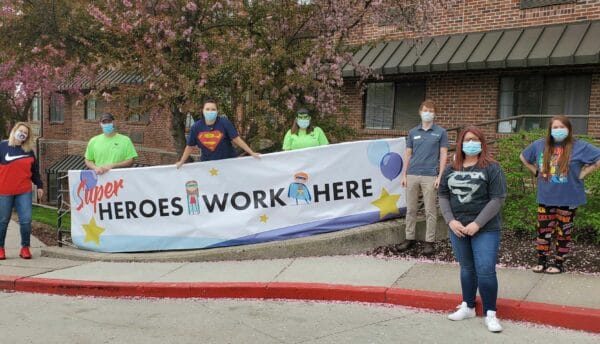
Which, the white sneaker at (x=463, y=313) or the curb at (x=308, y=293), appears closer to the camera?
the curb at (x=308, y=293)

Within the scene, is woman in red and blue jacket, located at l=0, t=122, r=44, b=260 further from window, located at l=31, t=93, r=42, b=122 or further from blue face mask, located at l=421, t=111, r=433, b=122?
window, located at l=31, t=93, r=42, b=122

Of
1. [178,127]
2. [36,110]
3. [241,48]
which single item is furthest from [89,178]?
[36,110]

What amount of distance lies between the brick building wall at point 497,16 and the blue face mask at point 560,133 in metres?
5.56

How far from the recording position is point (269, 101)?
27.6ft

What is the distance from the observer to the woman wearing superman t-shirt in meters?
6.75

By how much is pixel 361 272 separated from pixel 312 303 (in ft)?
2.70

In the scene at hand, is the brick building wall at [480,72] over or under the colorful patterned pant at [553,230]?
over

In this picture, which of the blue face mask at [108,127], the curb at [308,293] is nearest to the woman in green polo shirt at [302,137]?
the curb at [308,293]

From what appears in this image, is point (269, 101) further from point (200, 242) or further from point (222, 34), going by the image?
point (200, 242)

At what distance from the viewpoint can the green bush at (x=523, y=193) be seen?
645 cm

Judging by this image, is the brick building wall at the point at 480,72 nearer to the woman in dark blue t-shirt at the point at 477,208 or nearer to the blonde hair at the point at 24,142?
the blonde hair at the point at 24,142

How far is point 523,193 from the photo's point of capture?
699 centimetres

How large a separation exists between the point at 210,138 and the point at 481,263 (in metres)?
3.86

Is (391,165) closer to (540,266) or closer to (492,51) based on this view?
(540,266)
